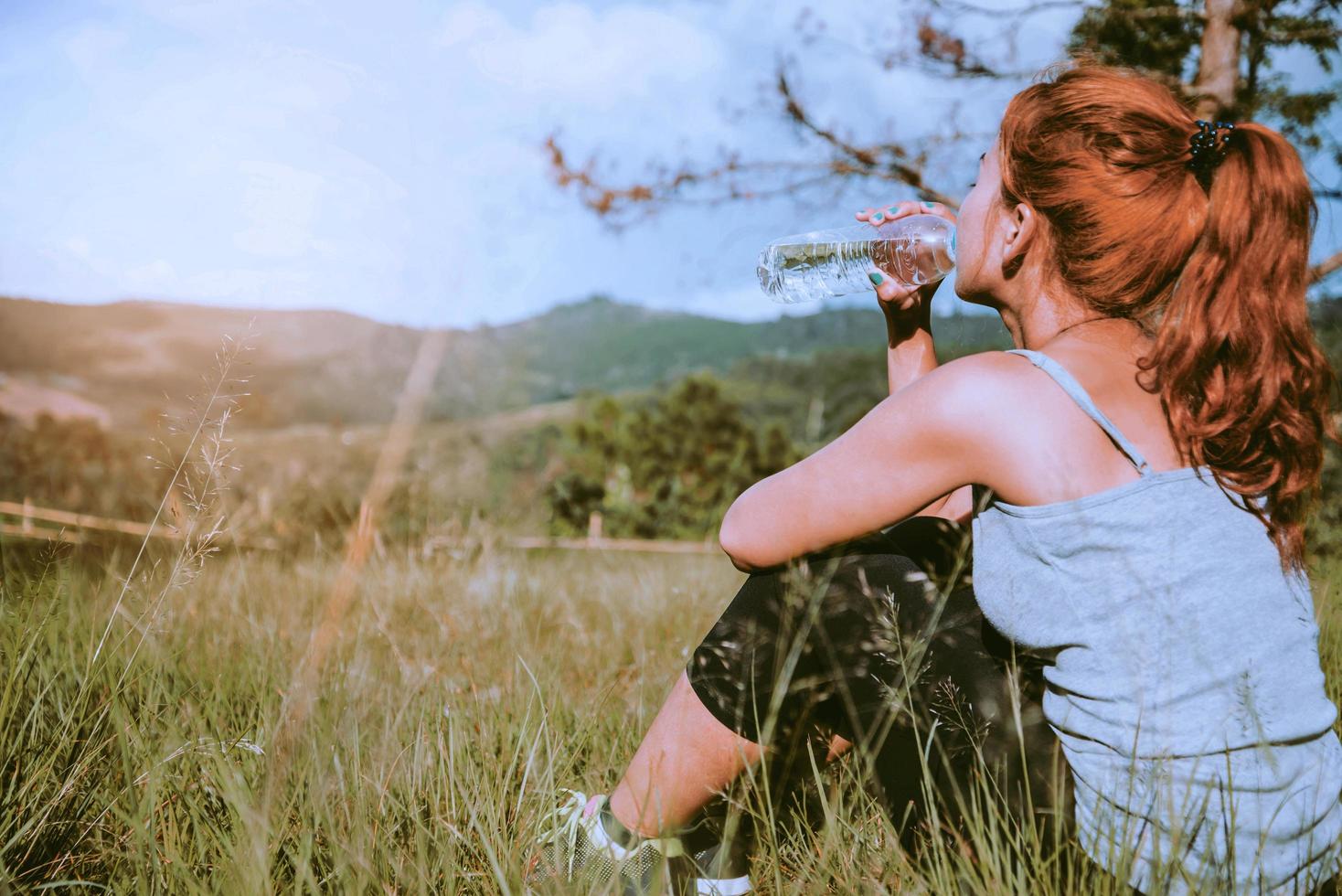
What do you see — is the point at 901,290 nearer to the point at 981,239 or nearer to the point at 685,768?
the point at 981,239

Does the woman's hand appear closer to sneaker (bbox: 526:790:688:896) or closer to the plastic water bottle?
the plastic water bottle

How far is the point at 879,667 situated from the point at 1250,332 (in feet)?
2.43

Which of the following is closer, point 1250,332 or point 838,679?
point 1250,332

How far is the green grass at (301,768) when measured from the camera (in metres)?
1.20

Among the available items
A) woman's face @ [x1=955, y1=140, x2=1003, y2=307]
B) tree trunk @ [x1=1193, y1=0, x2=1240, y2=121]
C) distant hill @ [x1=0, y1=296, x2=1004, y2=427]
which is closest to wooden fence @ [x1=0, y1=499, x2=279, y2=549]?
distant hill @ [x1=0, y1=296, x2=1004, y2=427]

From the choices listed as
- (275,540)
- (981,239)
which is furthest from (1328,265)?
(275,540)

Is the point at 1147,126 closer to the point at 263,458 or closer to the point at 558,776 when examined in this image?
the point at 558,776

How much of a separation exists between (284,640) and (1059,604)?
208cm

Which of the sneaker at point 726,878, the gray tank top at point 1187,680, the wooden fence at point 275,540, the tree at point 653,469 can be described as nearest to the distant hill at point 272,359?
the gray tank top at point 1187,680

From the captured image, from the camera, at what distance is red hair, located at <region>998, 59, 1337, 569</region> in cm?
123

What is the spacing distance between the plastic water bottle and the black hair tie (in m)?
0.71

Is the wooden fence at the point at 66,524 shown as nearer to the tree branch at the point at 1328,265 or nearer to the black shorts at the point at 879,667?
the black shorts at the point at 879,667

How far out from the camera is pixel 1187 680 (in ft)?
3.62

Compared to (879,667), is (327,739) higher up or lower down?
lower down
